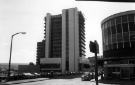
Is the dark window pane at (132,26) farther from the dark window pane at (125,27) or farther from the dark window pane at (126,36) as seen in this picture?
the dark window pane at (126,36)

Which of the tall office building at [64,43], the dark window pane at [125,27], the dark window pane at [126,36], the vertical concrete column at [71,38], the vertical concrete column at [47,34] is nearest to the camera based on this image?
the dark window pane at [126,36]

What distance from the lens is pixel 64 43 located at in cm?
12719

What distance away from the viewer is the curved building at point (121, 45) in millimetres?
37031

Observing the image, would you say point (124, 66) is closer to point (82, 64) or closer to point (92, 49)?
point (92, 49)

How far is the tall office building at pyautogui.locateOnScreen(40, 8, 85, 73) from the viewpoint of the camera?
120750 mm

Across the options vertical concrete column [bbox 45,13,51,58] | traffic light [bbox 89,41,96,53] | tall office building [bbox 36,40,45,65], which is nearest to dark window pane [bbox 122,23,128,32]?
traffic light [bbox 89,41,96,53]

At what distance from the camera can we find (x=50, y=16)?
465 feet

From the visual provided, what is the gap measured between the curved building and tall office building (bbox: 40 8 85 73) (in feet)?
261

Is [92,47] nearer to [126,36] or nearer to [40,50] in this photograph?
[126,36]

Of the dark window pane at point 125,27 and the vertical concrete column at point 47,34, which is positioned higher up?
the vertical concrete column at point 47,34

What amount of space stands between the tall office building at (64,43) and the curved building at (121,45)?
7941cm

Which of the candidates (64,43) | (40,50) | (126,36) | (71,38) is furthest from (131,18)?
(40,50)

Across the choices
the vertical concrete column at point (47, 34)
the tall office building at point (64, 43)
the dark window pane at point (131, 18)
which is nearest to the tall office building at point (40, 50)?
the tall office building at point (64, 43)

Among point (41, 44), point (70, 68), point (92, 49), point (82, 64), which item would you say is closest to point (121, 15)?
point (92, 49)
